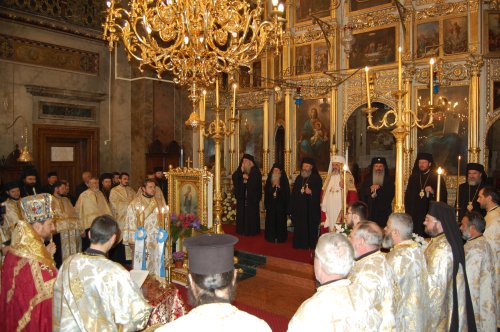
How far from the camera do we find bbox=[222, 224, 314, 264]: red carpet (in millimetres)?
8250

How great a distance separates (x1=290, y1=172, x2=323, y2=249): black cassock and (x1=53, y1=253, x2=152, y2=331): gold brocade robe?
249 inches

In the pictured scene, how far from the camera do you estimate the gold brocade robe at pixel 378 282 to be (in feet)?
9.76

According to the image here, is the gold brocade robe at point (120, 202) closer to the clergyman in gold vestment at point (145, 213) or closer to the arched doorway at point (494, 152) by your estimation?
the clergyman in gold vestment at point (145, 213)

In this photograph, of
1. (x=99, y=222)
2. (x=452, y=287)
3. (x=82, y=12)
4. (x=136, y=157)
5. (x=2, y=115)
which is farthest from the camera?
(x=136, y=157)

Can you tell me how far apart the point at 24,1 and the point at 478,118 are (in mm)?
11829

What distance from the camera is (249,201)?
10.3 meters

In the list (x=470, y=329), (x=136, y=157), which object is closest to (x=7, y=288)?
(x=470, y=329)

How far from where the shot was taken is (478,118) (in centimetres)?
898

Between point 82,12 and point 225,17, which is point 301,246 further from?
point 82,12

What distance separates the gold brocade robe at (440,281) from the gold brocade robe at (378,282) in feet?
3.04

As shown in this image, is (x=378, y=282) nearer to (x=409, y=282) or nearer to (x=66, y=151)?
(x=409, y=282)

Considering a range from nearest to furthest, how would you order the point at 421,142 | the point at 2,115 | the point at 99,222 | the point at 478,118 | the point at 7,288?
1. the point at 99,222
2. the point at 7,288
3. the point at 478,118
4. the point at 421,142
5. the point at 2,115

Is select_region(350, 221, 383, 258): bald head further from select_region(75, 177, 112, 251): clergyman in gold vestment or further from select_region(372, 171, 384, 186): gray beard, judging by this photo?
select_region(75, 177, 112, 251): clergyman in gold vestment

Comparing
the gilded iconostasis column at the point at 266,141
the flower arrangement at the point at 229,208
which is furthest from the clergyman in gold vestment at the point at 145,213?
the gilded iconostasis column at the point at 266,141
